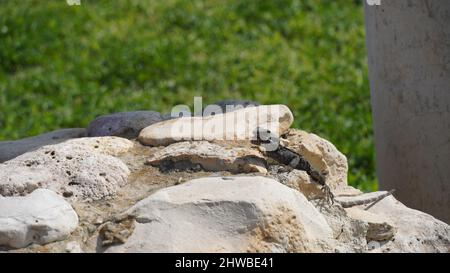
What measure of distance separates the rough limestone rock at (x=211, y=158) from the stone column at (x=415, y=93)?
3.29ft

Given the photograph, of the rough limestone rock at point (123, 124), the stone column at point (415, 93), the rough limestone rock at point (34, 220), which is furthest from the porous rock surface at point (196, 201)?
the stone column at point (415, 93)

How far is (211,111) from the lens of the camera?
14.9 ft

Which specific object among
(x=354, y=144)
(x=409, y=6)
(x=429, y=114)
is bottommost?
(x=354, y=144)

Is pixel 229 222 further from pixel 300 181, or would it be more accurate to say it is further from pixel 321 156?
pixel 321 156

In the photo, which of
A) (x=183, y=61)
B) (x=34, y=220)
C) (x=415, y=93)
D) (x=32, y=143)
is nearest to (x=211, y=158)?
(x=34, y=220)

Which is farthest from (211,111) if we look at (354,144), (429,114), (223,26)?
(223,26)

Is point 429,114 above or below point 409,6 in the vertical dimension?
below

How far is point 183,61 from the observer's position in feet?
26.0

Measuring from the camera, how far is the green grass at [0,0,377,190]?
723 centimetres

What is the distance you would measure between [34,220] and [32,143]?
128cm

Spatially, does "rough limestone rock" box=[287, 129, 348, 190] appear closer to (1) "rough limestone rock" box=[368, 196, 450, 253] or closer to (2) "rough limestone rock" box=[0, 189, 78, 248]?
(1) "rough limestone rock" box=[368, 196, 450, 253]

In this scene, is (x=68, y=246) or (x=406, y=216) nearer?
(x=68, y=246)
